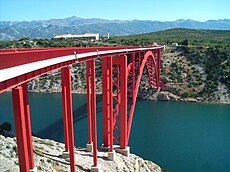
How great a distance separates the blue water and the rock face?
183 inches

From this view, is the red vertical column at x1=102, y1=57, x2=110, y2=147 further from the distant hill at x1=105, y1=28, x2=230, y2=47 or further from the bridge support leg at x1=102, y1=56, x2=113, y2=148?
the distant hill at x1=105, y1=28, x2=230, y2=47

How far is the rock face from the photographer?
17188mm

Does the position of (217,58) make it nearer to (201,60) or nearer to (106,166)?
(201,60)

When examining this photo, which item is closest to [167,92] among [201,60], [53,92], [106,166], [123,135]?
[201,60]

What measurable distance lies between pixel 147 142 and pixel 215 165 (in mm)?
7687

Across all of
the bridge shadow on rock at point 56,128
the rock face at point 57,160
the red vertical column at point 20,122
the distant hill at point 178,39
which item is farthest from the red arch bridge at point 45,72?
the distant hill at point 178,39

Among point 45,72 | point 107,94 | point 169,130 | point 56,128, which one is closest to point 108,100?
point 107,94

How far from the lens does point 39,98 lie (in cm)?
5606

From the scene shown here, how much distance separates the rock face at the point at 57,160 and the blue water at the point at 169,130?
4.66 m

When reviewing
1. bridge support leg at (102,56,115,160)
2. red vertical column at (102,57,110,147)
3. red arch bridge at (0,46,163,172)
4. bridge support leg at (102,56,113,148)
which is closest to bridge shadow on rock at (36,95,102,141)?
red vertical column at (102,57,110,147)

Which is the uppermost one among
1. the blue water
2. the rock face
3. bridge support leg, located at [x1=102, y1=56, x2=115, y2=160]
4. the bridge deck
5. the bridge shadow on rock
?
the bridge deck

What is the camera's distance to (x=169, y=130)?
3750cm

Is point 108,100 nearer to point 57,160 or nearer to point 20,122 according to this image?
point 57,160

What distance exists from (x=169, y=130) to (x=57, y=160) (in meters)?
21.0
